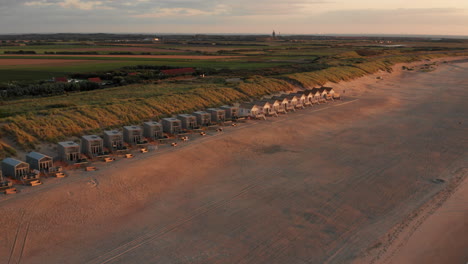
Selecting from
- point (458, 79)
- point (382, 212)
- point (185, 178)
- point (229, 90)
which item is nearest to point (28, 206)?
point (185, 178)

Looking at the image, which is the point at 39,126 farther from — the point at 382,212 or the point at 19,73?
the point at 19,73

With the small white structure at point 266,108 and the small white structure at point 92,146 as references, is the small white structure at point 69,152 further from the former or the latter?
the small white structure at point 266,108

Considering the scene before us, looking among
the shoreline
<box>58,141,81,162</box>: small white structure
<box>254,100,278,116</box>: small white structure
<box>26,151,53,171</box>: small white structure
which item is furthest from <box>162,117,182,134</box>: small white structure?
<box>26,151,53,171</box>: small white structure

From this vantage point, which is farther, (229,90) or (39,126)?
(229,90)

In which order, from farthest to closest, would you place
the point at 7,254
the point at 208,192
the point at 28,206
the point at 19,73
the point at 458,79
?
1. the point at 458,79
2. the point at 19,73
3. the point at 208,192
4. the point at 28,206
5. the point at 7,254

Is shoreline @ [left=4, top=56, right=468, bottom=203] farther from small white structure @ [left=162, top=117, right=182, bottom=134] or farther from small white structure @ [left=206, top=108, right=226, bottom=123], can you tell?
small white structure @ [left=206, top=108, right=226, bottom=123]

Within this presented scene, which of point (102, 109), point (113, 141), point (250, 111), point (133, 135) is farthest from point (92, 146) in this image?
point (250, 111)

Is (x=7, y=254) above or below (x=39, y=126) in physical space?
below

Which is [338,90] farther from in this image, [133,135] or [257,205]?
[257,205]
